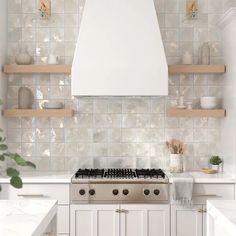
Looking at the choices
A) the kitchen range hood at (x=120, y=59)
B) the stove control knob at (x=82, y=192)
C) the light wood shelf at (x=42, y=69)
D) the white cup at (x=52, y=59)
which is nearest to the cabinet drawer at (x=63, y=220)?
the stove control knob at (x=82, y=192)

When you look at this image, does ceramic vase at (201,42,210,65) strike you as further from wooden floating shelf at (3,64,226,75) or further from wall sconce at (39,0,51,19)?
wall sconce at (39,0,51,19)

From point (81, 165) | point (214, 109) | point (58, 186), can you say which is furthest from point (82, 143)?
point (214, 109)

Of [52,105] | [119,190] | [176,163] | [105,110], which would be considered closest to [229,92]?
[176,163]

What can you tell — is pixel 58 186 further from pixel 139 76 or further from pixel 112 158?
pixel 139 76

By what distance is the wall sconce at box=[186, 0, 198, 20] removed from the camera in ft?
14.4

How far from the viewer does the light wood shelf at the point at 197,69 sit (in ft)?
14.2

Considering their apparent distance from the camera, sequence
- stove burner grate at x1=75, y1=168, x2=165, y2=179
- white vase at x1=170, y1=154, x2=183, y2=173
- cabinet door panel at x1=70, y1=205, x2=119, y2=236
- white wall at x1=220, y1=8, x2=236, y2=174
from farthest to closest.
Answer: white vase at x1=170, y1=154, x2=183, y2=173 < white wall at x1=220, y1=8, x2=236, y2=174 < stove burner grate at x1=75, y1=168, x2=165, y2=179 < cabinet door panel at x1=70, y1=205, x2=119, y2=236

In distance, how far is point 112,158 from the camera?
4.54 metres

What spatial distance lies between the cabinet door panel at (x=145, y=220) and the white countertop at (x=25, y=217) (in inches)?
51.4

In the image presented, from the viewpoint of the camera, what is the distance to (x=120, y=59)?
399 cm

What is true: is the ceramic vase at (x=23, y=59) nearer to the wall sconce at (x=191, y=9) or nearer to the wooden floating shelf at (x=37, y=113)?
the wooden floating shelf at (x=37, y=113)

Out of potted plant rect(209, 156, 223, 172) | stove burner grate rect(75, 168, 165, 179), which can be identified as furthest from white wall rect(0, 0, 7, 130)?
potted plant rect(209, 156, 223, 172)

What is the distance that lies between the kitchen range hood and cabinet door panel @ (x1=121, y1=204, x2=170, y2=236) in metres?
0.98

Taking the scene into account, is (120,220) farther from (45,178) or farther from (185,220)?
(45,178)
